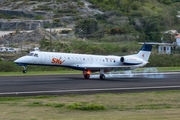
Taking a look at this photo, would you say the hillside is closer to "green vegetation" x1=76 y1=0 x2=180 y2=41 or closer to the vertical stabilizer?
"green vegetation" x1=76 y1=0 x2=180 y2=41

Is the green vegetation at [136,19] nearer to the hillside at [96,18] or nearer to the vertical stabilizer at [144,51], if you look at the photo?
the hillside at [96,18]

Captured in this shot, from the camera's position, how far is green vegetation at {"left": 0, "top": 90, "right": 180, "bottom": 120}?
20.8 m

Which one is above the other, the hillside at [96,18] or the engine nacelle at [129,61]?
the hillside at [96,18]

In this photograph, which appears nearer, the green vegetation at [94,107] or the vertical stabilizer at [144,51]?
the green vegetation at [94,107]

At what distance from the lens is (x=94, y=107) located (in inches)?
896

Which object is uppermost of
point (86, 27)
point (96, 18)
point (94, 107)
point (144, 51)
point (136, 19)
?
point (96, 18)

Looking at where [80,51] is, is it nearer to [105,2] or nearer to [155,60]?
[155,60]

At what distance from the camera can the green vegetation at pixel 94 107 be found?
68.2 feet

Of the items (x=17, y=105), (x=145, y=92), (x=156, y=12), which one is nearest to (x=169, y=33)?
(x=156, y=12)

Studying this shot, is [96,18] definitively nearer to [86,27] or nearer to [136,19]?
[136,19]

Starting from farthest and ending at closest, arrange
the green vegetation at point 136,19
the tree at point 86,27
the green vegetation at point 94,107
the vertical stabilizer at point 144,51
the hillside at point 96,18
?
the tree at point 86,27, the green vegetation at point 136,19, the hillside at point 96,18, the vertical stabilizer at point 144,51, the green vegetation at point 94,107

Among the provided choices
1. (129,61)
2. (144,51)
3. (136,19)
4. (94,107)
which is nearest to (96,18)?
(136,19)

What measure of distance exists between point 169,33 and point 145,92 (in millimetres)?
71180

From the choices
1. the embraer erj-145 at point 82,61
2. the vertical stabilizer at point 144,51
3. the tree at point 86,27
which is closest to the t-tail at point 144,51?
the vertical stabilizer at point 144,51
